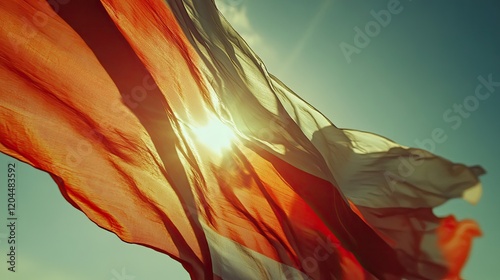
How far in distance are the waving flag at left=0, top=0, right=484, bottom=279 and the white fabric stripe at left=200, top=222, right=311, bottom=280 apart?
13 mm

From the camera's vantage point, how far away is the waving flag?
18.5 feet

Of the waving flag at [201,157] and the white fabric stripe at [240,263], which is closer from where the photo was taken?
the waving flag at [201,157]

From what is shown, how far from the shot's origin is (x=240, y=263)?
19.7ft

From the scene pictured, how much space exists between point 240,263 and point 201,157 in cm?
102

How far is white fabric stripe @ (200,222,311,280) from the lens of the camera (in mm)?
5895

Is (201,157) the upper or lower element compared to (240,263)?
upper

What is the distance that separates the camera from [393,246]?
20.0ft

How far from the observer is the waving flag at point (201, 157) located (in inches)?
222

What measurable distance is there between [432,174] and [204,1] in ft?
8.54

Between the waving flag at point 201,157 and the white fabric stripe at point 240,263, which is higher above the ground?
the waving flag at point 201,157

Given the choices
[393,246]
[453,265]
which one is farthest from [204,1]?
[453,265]

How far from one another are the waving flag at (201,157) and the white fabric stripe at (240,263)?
0.04 feet

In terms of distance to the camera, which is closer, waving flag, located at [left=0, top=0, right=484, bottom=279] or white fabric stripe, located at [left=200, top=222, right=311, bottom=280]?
waving flag, located at [left=0, top=0, right=484, bottom=279]

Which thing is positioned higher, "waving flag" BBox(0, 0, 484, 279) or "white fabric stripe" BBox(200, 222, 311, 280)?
"waving flag" BBox(0, 0, 484, 279)
